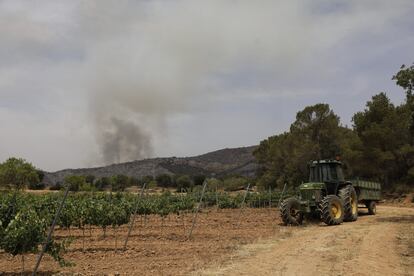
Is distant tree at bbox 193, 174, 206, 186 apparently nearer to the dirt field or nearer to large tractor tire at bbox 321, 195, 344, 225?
large tractor tire at bbox 321, 195, 344, 225

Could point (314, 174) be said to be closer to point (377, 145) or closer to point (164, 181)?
point (377, 145)

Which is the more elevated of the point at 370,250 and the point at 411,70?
the point at 411,70

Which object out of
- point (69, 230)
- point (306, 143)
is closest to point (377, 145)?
point (306, 143)

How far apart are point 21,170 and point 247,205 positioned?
38.1 metres

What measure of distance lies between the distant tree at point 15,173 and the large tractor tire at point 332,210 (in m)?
51.7

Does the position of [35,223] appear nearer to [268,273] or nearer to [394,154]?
[268,273]

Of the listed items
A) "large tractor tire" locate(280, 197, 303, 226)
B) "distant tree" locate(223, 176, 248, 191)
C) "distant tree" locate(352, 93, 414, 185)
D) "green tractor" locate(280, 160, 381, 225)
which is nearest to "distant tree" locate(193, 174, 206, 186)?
"distant tree" locate(223, 176, 248, 191)

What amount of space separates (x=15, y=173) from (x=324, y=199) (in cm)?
5322

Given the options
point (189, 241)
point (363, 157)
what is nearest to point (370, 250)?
point (189, 241)

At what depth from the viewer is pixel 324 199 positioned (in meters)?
16.0

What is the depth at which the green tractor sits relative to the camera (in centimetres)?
1620

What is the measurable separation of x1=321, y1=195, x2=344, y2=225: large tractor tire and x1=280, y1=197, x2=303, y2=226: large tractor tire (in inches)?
56.0

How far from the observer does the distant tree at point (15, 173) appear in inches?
2295

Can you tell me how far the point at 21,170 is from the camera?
59.1 m
